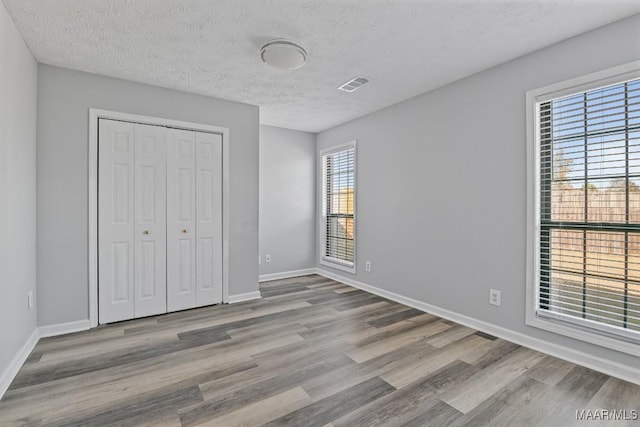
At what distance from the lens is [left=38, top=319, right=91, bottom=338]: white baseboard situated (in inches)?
109

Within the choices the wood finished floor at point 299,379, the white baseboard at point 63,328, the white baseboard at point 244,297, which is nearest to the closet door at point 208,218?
the white baseboard at point 244,297

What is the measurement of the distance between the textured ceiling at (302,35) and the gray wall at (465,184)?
0.19m

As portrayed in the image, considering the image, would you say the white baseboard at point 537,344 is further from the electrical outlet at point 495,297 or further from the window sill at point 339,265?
the window sill at point 339,265

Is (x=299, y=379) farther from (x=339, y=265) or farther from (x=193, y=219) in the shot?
(x=339, y=265)

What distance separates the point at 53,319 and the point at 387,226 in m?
3.65

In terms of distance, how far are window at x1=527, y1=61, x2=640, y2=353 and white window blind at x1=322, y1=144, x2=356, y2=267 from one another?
8.17 ft

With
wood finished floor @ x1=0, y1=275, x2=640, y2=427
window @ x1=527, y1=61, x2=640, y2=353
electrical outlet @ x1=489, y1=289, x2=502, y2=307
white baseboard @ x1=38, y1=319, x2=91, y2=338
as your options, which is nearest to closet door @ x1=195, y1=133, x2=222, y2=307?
wood finished floor @ x1=0, y1=275, x2=640, y2=427

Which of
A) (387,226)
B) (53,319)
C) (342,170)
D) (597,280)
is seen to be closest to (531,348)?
(597,280)

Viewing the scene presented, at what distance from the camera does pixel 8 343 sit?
205 cm

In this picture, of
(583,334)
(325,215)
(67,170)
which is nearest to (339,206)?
(325,215)

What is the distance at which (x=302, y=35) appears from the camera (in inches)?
91.3

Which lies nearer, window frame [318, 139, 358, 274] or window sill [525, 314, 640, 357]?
window sill [525, 314, 640, 357]

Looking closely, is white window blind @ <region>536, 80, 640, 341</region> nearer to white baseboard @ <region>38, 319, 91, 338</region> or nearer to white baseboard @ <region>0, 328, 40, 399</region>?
white baseboard @ <region>0, 328, 40, 399</region>

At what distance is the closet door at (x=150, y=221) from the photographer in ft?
10.5
